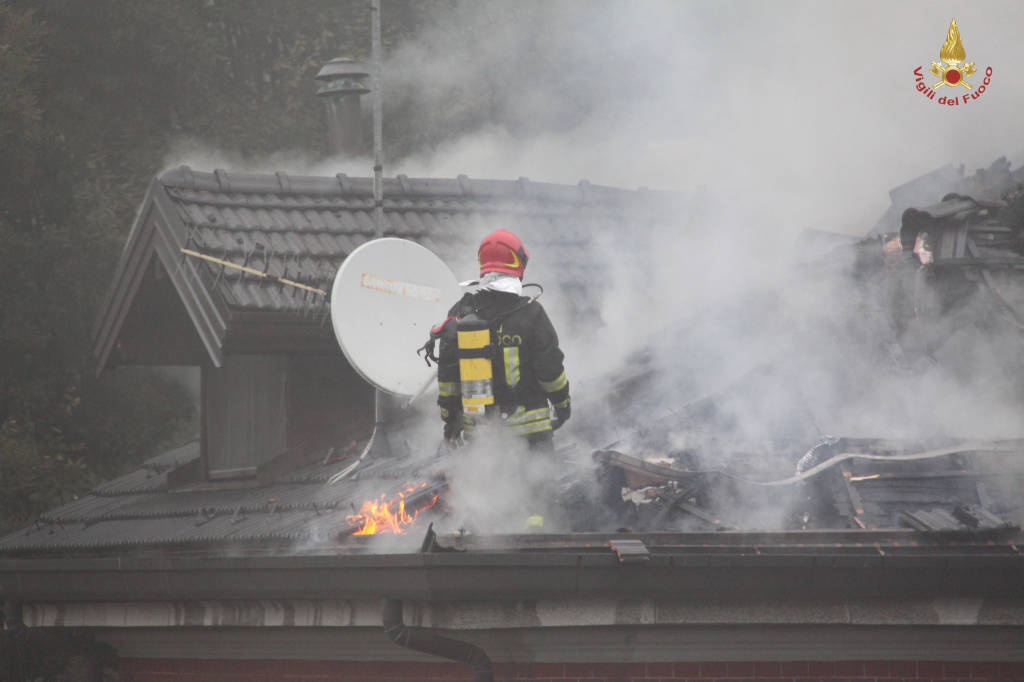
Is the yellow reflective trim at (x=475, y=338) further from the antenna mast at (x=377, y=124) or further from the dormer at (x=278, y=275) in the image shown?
the antenna mast at (x=377, y=124)

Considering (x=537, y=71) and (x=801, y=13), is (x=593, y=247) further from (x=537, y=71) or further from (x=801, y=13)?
(x=537, y=71)

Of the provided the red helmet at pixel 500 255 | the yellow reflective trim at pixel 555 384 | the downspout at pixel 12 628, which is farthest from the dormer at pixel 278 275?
the yellow reflective trim at pixel 555 384

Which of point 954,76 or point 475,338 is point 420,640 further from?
point 954,76

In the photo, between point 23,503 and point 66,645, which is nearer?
point 66,645

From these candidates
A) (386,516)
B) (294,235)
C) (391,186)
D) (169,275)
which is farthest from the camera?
(391,186)

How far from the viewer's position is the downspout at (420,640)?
597 centimetres

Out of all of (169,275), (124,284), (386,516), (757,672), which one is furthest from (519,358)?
(124,284)

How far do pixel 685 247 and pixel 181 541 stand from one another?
512cm

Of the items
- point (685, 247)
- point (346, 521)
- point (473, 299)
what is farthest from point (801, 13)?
point (346, 521)

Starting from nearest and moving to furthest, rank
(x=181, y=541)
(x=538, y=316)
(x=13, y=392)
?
(x=538, y=316) < (x=181, y=541) < (x=13, y=392)

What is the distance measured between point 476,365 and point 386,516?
1.00 metres

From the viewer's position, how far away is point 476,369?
6766 mm

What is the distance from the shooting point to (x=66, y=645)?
7.98m

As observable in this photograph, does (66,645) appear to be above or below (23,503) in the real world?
below
